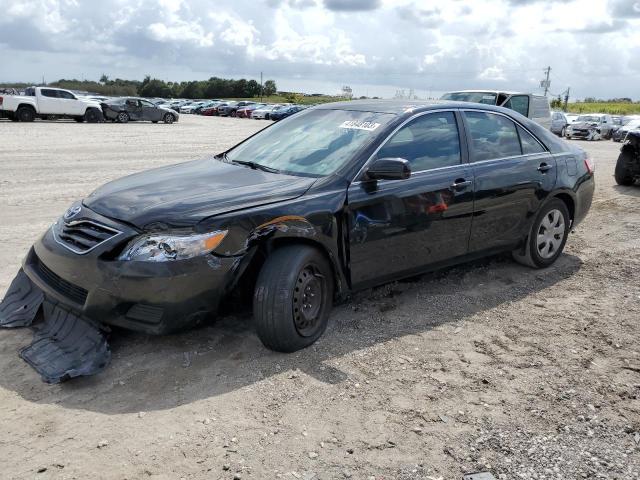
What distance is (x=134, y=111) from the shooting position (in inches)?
1275

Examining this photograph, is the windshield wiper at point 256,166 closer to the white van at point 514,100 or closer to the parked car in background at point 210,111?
the white van at point 514,100

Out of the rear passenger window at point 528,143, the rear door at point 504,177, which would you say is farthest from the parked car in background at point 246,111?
the rear door at point 504,177

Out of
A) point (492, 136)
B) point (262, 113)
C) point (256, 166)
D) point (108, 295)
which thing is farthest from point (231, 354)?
point (262, 113)

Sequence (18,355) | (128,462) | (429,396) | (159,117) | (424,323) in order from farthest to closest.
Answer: (159,117) → (424,323) → (18,355) → (429,396) → (128,462)

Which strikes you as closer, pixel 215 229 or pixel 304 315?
pixel 215 229

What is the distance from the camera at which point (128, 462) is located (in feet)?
9.38

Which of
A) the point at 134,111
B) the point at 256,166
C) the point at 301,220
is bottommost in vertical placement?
the point at 301,220

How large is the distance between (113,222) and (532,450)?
2.64 meters

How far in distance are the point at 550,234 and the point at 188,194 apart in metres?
3.64

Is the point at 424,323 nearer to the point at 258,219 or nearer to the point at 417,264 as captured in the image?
the point at 417,264

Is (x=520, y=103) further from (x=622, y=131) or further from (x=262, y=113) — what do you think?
(x=262, y=113)

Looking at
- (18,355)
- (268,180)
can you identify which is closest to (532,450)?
(268,180)

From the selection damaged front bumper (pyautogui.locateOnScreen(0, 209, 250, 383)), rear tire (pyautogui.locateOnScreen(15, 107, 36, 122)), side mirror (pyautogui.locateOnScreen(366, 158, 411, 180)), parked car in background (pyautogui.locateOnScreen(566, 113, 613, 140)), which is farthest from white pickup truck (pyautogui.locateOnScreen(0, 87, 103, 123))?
side mirror (pyautogui.locateOnScreen(366, 158, 411, 180))

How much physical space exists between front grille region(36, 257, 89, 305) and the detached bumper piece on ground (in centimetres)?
20
